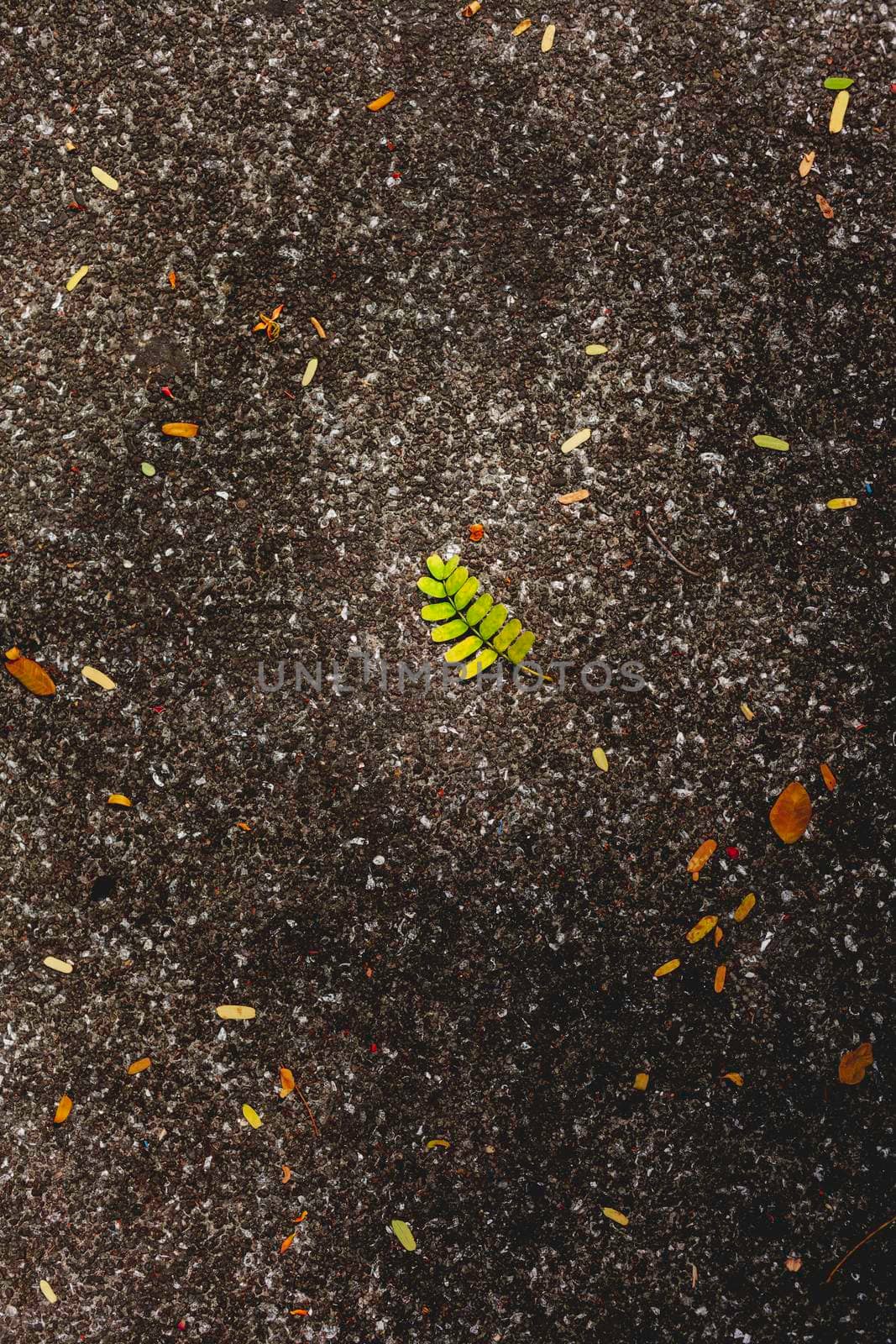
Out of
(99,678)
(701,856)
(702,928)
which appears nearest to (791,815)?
(701,856)

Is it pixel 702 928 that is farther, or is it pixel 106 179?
pixel 106 179

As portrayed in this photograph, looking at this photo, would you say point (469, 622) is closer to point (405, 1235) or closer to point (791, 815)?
point (791, 815)

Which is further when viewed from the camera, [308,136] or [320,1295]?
[308,136]

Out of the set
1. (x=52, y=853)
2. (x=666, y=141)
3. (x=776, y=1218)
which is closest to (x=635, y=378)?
(x=666, y=141)

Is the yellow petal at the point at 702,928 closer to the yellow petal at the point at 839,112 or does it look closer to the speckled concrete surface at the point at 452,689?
the speckled concrete surface at the point at 452,689

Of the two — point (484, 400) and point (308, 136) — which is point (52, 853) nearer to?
point (484, 400)

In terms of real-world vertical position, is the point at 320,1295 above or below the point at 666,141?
below

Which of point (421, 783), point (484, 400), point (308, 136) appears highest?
point (308, 136)
